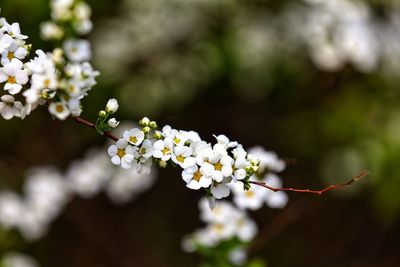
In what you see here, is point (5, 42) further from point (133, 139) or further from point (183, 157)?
point (183, 157)

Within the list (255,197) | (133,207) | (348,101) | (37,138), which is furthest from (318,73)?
(255,197)

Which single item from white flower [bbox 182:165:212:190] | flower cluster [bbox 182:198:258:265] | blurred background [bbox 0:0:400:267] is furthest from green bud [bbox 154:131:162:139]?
blurred background [bbox 0:0:400:267]

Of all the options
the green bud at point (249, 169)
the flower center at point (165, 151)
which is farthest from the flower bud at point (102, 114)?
the green bud at point (249, 169)

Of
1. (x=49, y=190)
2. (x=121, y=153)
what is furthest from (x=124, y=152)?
(x=49, y=190)

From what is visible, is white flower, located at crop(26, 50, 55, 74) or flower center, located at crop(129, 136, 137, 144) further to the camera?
flower center, located at crop(129, 136, 137, 144)

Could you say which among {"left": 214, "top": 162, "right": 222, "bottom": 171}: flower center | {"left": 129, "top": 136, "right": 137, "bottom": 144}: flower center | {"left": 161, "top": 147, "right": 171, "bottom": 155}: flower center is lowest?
{"left": 214, "top": 162, "right": 222, "bottom": 171}: flower center

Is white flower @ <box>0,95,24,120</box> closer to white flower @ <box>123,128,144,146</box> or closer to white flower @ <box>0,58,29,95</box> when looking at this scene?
white flower @ <box>0,58,29,95</box>

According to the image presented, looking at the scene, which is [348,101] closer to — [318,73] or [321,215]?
[318,73]
